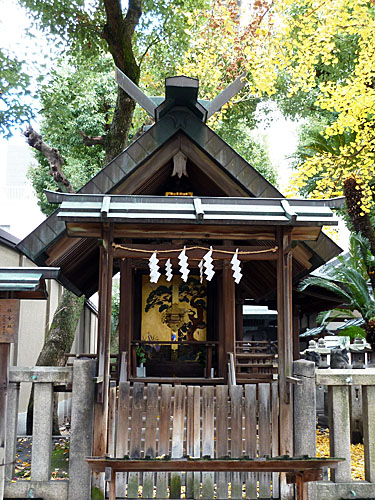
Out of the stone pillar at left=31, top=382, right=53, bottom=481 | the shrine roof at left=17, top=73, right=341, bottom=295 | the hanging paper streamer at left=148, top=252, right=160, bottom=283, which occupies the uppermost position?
the shrine roof at left=17, top=73, right=341, bottom=295

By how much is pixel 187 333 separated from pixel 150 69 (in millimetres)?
12763

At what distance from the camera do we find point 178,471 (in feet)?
20.6

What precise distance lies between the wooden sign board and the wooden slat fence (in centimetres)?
143

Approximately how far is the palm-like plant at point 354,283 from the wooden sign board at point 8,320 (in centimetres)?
788

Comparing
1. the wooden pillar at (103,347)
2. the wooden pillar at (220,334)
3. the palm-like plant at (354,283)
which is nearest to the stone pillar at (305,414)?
the wooden pillar at (103,347)

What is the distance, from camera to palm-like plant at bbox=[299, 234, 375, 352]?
12641mm

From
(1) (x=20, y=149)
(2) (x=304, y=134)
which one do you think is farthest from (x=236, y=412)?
(1) (x=20, y=149)

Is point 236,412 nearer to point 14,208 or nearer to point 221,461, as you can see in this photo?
point 221,461

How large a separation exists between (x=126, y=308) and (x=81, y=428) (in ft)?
11.1

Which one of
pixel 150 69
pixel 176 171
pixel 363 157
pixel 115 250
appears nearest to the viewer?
pixel 115 250

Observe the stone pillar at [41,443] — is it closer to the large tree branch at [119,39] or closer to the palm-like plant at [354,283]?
the palm-like plant at [354,283]

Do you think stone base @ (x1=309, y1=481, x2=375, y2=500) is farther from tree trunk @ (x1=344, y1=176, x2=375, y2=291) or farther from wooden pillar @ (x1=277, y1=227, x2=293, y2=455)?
tree trunk @ (x1=344, y1=176, x2=375, y2=291)

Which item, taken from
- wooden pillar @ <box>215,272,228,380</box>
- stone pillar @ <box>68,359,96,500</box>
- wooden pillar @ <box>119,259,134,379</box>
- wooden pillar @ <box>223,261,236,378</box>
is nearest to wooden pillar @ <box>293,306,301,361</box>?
wooden pillar @ <box>215,272,228,380</box>

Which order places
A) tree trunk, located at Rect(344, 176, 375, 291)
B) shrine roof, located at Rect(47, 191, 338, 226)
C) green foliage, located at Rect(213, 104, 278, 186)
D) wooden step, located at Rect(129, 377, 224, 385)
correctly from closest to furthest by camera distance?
1. shrine roof, located at Rect(47, 191, 338, 226)
2. wooden step, located at Rect(129, 377, 224, 385)
3. tree trunk, located at Rect(344, 176, 375, 291)
4. green foliage, located at Rect(213, 104, 278, 186)
